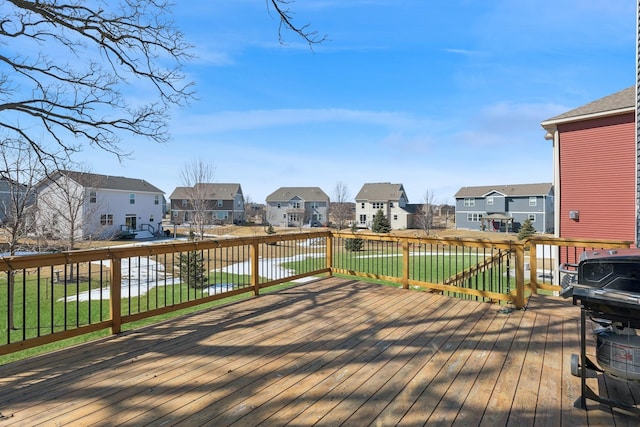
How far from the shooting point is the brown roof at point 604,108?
905 centimetres

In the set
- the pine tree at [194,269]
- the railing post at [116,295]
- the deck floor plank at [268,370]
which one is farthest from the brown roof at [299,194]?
the railing post at [116,295]

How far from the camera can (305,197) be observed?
4662 cm

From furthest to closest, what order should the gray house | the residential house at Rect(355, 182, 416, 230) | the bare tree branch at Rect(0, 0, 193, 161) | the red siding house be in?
1. the residential house at Rect(355, 182, 416, 230)
2. the gray house
3. the red siding house
4. the bare tree branch at Rect(0, 0, 193, 161)

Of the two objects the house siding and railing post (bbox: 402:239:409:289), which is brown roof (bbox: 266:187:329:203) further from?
railing post (bbox: 402:239:409:289)

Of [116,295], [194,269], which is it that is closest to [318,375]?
[116,295]

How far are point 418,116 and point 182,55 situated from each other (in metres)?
16.7

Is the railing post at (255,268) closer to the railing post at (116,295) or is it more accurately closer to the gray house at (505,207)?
the railing post at (116,295)

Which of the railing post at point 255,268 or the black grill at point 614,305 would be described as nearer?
the black grill at point 614,305

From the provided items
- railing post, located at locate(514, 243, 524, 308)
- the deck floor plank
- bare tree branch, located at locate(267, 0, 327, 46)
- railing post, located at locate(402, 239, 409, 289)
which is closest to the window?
bare tree branch, located at locate(267, 0, 327, 46)

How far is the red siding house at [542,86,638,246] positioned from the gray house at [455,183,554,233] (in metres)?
27.9

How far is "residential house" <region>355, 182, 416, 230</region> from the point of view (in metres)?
42.0

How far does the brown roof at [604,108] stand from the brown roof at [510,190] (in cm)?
2760

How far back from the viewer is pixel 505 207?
120 feet

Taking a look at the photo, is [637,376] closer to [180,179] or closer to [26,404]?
[26,404]
